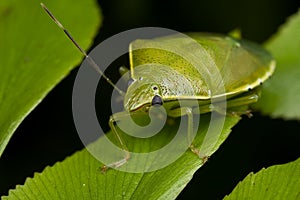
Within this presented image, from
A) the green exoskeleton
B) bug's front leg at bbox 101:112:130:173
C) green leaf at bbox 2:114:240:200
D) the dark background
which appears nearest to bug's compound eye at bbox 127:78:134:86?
the green exoskeleton

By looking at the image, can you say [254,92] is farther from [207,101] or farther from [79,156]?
[79,156]

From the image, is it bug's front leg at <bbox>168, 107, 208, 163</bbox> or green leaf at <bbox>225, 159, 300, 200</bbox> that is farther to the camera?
bug's front leg at <bbox>168, 107, 208, 163</bbox>

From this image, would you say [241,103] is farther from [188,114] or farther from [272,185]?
[272,185]

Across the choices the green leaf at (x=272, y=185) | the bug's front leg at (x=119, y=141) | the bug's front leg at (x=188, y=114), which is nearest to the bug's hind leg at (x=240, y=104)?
the bug's front leg at (x=188, y=114)

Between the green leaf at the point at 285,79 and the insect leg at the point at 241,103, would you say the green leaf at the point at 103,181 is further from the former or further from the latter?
the green leaf at the point at 285,79

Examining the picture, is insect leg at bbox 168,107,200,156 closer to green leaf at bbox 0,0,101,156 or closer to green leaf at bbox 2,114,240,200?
green leaf at bbox 2,114,240,200

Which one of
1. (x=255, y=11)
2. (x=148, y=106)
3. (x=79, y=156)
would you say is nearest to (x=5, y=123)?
(x=79, y=156)
